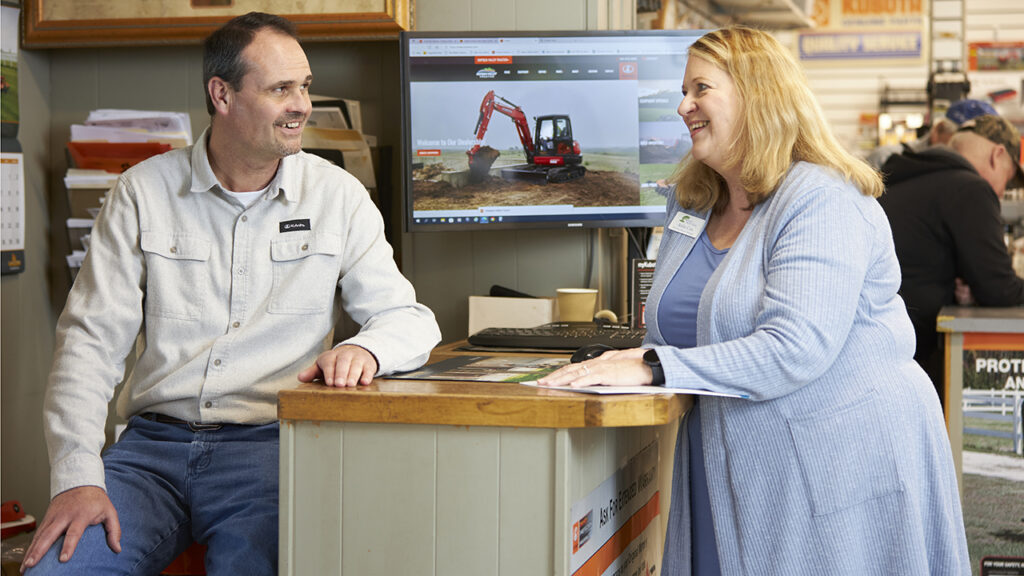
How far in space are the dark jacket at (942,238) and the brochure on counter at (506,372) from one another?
1.95 metres

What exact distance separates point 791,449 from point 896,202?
2.23 metres

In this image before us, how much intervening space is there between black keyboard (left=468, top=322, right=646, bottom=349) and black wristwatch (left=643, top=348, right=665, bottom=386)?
0.64 meters

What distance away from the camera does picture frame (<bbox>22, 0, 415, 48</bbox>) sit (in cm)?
283

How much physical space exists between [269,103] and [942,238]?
2490mm

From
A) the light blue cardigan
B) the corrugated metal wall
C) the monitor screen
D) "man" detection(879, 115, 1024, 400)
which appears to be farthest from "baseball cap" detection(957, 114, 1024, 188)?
the corrugated metal wall

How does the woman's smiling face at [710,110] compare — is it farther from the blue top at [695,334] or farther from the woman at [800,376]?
the blue top at [695,334]

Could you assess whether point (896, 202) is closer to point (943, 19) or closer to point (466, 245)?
point (466, 245)

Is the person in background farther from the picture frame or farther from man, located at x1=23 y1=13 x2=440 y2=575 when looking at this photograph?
man, located at x1=23 y1=13 x2=440 y2=575

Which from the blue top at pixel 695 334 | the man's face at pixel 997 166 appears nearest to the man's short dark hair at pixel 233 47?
the blue top at pixel 695 334

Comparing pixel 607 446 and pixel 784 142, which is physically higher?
pixel 784 142

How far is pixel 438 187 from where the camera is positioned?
2756 mm

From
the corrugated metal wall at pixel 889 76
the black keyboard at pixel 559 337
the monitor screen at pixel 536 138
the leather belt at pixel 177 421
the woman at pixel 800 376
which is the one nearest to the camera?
the woman at pixel 800 376

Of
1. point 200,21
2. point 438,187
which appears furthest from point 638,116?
point 200,21

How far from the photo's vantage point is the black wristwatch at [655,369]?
5.30 ft
